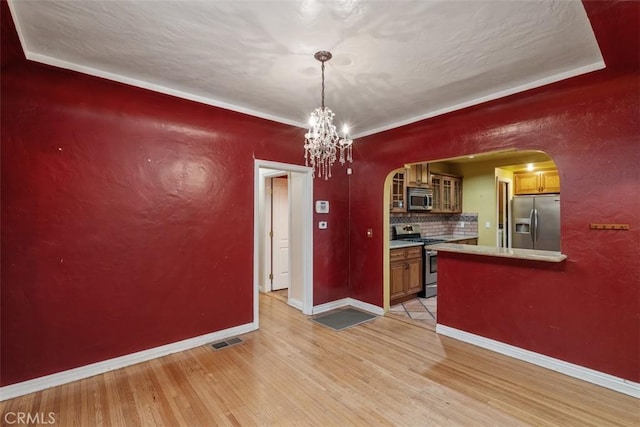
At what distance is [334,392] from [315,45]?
9.09 ft

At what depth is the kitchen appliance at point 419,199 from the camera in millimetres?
5223

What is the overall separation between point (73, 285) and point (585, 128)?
4710mm

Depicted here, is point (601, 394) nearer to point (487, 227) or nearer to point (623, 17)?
point (623, 17)

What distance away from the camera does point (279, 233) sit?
563cm

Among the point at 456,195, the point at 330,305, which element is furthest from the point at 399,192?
the point at 330,305

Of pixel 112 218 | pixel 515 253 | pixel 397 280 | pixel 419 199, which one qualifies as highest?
pixel 419 199

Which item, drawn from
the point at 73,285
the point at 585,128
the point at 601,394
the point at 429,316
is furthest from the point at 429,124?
the point at 73,285

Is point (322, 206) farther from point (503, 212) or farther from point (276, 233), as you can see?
point (503, 212)

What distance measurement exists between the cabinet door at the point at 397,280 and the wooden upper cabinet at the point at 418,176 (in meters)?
1.54

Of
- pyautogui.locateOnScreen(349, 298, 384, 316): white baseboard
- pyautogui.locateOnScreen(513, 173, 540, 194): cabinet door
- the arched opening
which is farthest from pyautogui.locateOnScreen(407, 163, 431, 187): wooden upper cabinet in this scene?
pyautogui.locateOnScreen(349, 298, 384, 316): white baseboard

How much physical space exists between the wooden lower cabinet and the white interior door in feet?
7.24

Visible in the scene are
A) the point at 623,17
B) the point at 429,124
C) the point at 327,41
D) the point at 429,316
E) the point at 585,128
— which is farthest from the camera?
the point at 429,316

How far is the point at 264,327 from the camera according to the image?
3.74m

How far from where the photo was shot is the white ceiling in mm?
1857
